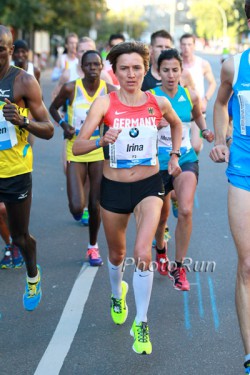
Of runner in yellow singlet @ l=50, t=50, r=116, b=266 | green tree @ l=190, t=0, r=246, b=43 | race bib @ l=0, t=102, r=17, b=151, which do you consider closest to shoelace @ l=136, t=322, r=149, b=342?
race bib @ l=0, t=102, r=17, b=151

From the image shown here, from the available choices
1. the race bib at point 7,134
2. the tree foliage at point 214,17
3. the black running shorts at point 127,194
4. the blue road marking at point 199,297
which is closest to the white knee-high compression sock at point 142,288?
the black running shorts at point 127,194

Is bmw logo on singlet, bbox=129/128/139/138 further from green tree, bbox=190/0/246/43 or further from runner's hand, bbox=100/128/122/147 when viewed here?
green tree, bbox=190/0/246/43

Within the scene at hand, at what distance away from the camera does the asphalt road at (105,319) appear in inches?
184

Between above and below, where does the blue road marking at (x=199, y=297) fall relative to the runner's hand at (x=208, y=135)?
below

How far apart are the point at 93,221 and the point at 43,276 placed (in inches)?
28.2

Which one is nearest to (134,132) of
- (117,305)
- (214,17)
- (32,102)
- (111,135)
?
(111,135)

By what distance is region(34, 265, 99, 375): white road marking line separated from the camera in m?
4.64

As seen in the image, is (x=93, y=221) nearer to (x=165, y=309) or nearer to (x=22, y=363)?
(x=165, y=309)

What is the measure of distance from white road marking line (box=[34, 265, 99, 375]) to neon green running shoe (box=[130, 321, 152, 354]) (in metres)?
0.47

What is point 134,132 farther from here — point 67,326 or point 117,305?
point 67,326

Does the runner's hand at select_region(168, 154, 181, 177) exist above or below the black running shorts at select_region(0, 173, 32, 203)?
above

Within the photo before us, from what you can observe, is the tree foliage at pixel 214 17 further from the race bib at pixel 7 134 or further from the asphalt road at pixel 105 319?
the race bib at pixel 7 134

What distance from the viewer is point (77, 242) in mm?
7824

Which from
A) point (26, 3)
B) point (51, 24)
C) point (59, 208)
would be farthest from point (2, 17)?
point (59, 208)
